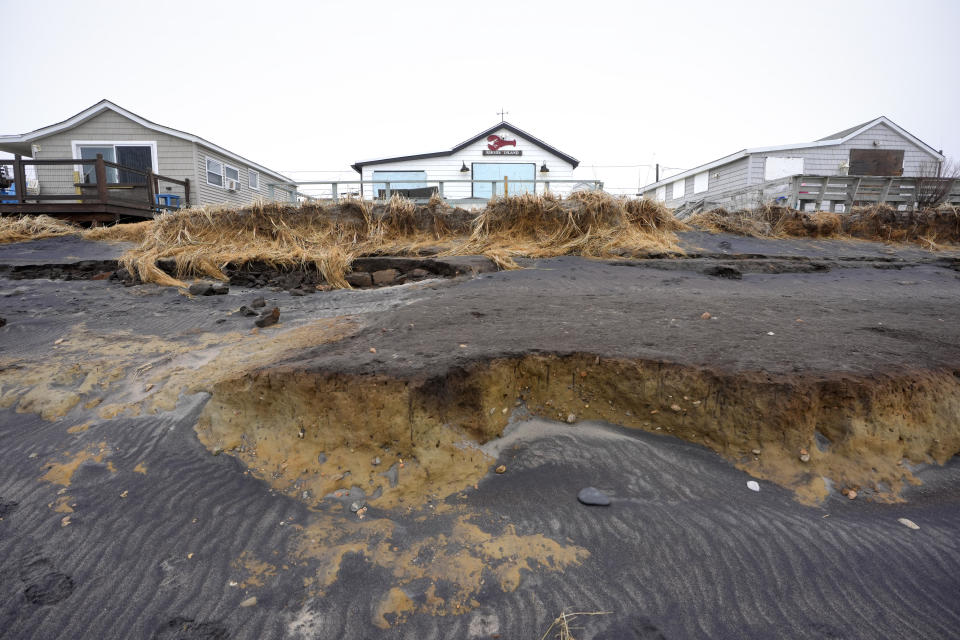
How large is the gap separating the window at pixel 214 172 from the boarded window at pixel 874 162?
24.9 meters

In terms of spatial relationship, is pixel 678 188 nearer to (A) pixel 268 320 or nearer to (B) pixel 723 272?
(B) pixel 723 272

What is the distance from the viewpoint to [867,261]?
21.0 feet

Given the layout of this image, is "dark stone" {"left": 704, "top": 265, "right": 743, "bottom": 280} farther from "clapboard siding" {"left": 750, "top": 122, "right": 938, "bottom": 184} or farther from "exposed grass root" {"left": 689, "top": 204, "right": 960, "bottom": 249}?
"clapboard siding" {"left": 750, "top": 122, "right": 938, "bottom": 184}

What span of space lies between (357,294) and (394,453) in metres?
3.06

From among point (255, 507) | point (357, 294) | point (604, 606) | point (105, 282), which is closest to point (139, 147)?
point (105, 282)

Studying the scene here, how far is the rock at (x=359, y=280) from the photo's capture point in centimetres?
539

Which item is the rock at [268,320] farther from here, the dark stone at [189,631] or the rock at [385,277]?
the dark stone at [189,631]

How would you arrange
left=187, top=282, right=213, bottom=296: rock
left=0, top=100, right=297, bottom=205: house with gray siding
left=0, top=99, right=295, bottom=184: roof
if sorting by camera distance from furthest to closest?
left=0, top=100, right=297, bottom=205: house with gray siding < left=0, top=99, right=295, bottom=184: roof < left=187, top=282, right=213, bottom=296: rock

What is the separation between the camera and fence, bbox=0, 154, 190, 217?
35.7 feet

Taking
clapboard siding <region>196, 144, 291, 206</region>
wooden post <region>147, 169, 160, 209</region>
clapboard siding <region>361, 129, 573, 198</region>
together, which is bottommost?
wooden post <region>147, 169, 160, 209</region>

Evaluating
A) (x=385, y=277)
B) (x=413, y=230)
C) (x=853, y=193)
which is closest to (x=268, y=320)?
(x=385, y=277)

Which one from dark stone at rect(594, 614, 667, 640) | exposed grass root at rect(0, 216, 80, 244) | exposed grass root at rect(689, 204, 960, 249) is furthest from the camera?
exposed grass root at rect(689, 204, 960, 249)

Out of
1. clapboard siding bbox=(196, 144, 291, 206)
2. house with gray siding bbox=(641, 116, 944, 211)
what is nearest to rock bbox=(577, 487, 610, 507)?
clapboard siding bbox=(196, 144, 291, 206)

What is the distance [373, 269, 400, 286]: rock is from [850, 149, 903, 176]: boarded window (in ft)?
72.4
